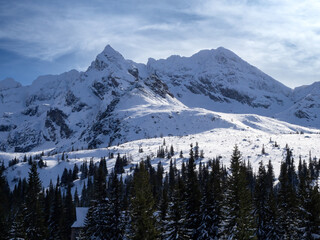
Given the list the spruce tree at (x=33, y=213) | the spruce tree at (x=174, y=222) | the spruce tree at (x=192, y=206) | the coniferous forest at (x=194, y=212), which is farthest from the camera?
the spruce tree at (x=33, y=213)

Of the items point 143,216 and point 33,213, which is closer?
point 143,216

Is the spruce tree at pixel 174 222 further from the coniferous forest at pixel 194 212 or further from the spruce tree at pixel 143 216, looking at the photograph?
the spruce tree at pixel 143 216

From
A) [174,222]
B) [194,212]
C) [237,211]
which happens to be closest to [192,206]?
[194,212]

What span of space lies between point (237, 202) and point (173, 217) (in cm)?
857

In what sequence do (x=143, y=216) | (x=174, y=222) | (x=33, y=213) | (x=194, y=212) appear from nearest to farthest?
1. (x=143, y=216)
2. (x=174, y=222)
3. (x=194, y=212)
4. (x=33, y=213)

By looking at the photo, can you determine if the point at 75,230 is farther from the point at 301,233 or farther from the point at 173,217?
the point at 301,233

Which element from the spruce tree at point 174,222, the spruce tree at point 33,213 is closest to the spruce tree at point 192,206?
the spruce tree at point 174,222

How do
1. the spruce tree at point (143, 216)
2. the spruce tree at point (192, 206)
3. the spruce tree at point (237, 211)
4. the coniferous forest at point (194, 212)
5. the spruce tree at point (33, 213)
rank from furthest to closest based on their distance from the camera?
1. the spruce tree at point (33, 213)
2. the spruce tree at point (192, 206)
3. the coniferous forest at point (194, 212)
4. the spruce tree at point (237, 211)
5. the spruce tree at point (143, 216)

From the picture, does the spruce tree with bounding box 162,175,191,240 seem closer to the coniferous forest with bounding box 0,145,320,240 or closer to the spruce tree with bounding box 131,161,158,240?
the coniferous forest with bounding box 0,145,320,240

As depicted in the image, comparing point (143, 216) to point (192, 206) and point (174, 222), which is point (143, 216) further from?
point (192, 206)

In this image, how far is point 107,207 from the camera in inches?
1951

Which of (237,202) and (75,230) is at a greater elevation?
Answer: (237,202)

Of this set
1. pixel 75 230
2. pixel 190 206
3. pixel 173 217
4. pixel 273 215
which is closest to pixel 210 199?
pixel 190 206

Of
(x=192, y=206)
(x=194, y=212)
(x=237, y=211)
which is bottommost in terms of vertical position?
(x=194, y=212)
